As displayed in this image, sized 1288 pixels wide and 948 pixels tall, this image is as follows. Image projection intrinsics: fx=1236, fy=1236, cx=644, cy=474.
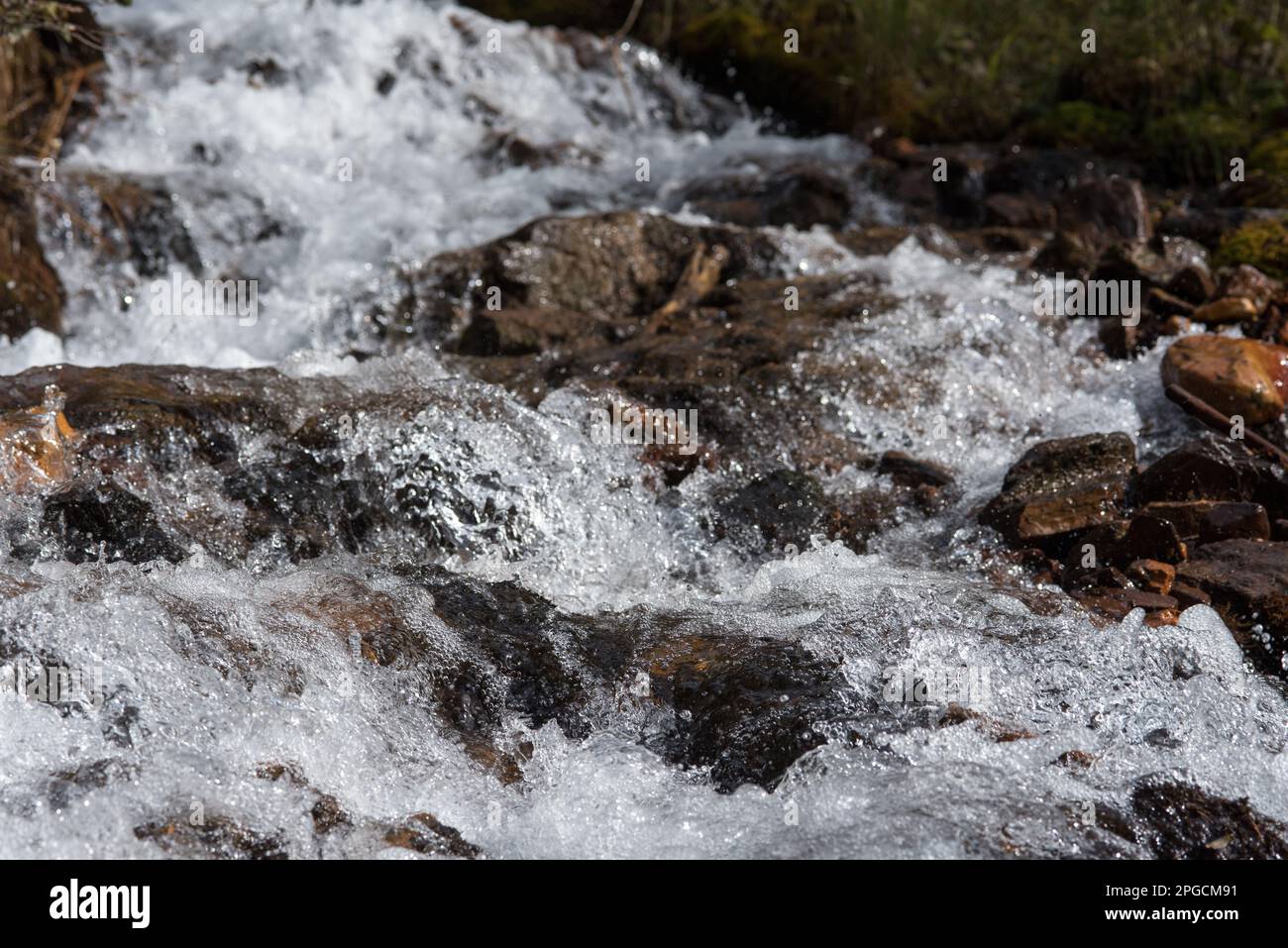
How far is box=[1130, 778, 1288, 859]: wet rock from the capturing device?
2260mm

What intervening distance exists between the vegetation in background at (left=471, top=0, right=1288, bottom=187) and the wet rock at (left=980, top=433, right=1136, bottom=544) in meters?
3.22

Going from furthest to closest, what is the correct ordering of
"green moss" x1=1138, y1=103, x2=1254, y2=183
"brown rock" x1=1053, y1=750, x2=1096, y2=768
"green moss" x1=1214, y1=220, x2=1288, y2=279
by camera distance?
"green moss" x1=1138, y1=103, x2=1254, y2=183, "green moss" x1=1214, y1=220, x2=1288, y2=279, "brown rock" x1=1053, y1=750, x2=1096, y2=768

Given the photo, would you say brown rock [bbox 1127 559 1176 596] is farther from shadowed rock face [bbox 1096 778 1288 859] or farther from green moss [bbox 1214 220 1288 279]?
green moss [bbox 1214 220 1288 279]

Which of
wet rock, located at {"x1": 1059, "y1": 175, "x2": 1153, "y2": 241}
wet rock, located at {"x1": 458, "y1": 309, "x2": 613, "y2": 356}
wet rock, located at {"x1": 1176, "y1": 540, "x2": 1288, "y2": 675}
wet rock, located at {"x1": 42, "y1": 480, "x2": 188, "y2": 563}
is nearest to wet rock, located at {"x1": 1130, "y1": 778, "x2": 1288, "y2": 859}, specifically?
wet rock, located at {"x1": 1176, "y1": 540, "x2": 1288, "y2": 675}

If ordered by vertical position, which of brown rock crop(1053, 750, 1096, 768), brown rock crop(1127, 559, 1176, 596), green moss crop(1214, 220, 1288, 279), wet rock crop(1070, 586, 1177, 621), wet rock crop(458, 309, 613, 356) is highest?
green moss crop(1214, 220, 1288, 279)

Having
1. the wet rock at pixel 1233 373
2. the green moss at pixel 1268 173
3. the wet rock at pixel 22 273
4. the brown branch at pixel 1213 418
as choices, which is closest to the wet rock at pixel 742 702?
the brown branch at pixel 1213 418

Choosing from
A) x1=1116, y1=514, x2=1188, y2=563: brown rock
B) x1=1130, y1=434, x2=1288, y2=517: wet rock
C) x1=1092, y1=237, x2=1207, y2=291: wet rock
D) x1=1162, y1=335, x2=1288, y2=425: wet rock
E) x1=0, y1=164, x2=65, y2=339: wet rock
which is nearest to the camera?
x1=1116, y1=514, x2=1188, y2=563: brown rock

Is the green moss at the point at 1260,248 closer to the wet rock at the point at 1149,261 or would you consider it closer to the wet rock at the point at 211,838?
the wet rock at the point at 1149,261

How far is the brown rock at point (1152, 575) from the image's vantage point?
3205mm

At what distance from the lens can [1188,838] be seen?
2.28 metres

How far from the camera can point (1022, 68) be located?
8234 millimetres

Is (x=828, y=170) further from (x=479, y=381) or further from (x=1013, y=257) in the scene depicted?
(x=479, y=381)

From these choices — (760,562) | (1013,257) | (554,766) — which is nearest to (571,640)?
(554,766)
